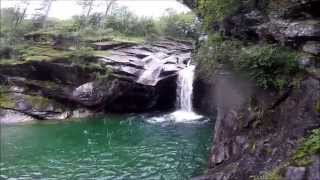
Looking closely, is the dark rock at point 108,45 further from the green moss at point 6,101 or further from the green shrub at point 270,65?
the green shrub at point 270,65

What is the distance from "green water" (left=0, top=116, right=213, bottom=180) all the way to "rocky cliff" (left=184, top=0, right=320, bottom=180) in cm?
428

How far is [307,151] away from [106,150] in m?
15.9

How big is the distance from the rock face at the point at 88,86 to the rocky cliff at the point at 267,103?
62.1 feet

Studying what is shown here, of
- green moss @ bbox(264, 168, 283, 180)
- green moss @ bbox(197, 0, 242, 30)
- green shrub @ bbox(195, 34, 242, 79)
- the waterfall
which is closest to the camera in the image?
green moss @ bbox(264, 168, 283, 180)

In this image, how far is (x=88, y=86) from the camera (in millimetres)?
37094

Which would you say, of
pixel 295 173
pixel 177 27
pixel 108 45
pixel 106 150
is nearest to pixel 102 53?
pixel 108 45

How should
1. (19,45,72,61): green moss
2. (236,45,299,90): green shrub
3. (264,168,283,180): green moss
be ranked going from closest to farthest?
(264,168,283,180): green moss, (236,45,299,90): green shrub, (19,45,72,61): green moss

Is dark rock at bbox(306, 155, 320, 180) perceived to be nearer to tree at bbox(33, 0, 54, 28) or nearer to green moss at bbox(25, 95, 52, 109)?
green moss at bbox(25, 95, 52, 109)

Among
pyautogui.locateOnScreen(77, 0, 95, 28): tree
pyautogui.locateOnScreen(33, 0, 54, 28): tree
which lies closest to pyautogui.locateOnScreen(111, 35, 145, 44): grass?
pyautogui.locateOnScreen(77, 0, 95, 28): tree

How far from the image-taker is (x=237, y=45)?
54.0 feet

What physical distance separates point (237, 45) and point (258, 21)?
43.2 inches

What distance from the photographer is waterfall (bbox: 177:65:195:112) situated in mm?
37062

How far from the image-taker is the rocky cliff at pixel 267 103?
12156 millimetres

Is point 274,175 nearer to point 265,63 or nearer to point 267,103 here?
point 267,103
